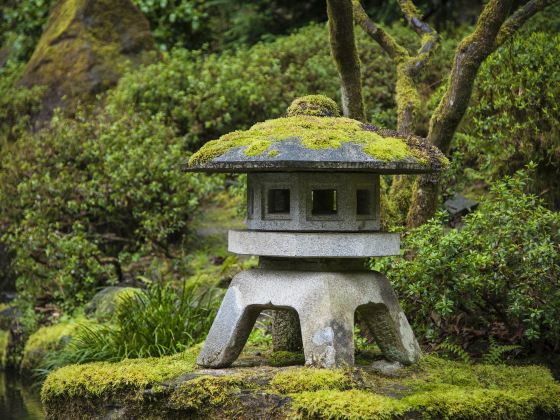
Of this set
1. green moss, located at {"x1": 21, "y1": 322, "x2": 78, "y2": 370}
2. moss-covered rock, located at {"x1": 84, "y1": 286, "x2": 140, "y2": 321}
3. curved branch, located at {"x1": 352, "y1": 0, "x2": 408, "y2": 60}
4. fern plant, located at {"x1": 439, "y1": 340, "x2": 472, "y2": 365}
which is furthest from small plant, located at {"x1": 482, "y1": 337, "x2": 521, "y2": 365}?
green moss, located at {"x1": 21, "y1": 322, "x2": 78, "y2": 370}

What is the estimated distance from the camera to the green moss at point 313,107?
693cm

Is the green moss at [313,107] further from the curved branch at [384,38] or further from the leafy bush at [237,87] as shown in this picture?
the leafy bush at [237,87]

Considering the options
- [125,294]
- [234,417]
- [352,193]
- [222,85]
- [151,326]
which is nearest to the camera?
[234,417]

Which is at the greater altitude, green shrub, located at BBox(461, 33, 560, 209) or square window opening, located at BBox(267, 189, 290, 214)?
green shrub, located at BBox(461, 33, 560, 209)

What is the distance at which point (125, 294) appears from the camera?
9.95 meters

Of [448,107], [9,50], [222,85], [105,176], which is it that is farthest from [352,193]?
[9,50]

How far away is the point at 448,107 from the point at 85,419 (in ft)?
14.3

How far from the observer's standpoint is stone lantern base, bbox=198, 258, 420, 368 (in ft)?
20.4

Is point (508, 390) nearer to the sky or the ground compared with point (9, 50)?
nearer to the ground

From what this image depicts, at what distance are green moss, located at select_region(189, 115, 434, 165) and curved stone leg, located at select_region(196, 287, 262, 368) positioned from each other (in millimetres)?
1053

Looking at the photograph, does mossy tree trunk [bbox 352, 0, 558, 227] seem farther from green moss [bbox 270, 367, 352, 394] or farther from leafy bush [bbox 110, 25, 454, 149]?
leafy bush [bbox 110, 25, 454, 149]

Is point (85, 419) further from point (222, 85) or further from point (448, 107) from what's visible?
point (222, 85)

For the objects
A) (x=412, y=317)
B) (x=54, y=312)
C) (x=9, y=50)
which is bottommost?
(x=54, y=312)

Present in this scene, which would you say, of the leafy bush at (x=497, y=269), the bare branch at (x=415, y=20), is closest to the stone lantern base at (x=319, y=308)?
the leafy bush at (x=497, y=269)
